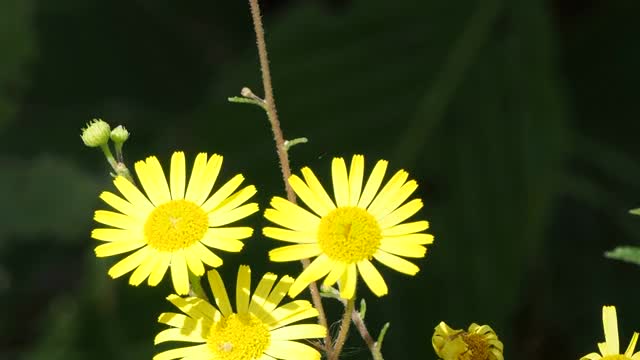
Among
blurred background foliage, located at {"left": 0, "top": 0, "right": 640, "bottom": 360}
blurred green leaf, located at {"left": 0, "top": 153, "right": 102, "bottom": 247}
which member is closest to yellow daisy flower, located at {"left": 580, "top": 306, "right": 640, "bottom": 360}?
blurred background foliage, located at {"left": 0, "top": 0, "right": 640, "bottom": 360}

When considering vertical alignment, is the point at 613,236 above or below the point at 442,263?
above

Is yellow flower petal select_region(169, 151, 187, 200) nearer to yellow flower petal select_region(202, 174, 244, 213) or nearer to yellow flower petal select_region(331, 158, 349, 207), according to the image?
yellow flower petal select_region(202, 174, 244, 213)

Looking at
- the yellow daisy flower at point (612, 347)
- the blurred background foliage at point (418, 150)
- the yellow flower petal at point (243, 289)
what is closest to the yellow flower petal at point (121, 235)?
the yellow flower petal at point (243, 289)

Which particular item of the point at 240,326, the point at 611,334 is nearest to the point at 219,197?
the point at 240,326

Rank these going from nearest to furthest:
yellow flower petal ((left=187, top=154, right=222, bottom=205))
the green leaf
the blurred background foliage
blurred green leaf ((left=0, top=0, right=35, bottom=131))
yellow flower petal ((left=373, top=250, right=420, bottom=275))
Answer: the green leaf, yellow flower petal ((left=373, top=250, right=420, bottom=275)), yellow flower petal ((left=187, top=154, right=222, bottom=205)), the blurred background foliage, blurred green leaf ((left=0, top=0, right=35, bottom=131))

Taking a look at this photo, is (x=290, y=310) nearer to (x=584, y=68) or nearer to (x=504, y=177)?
(x=504, y=177)

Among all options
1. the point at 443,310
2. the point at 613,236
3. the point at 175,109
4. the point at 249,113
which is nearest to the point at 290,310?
the point at 443,310

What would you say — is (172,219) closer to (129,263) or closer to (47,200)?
(129,263)
